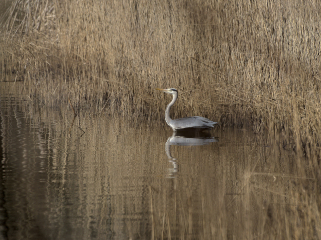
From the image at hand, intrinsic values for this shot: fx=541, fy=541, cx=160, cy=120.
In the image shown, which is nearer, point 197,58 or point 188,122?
point 188,122

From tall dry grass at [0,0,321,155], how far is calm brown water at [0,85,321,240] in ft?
1.86


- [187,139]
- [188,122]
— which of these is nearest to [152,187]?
[187,139]

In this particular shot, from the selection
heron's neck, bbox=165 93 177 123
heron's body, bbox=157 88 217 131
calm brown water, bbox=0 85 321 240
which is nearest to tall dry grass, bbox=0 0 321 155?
heron's neck, bbox=165 93 177 123

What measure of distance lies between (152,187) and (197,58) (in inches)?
158

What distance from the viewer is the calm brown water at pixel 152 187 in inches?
156

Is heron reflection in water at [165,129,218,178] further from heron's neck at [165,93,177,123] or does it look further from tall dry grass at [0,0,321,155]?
tall dry grass at [0,0,321,155]

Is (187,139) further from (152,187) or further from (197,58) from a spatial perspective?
(152,187)

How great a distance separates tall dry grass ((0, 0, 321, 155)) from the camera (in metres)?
7.07

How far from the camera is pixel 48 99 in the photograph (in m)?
10.7

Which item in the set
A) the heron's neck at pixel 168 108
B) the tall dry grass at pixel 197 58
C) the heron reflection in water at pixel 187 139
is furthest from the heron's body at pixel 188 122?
the tall dry grass at pixel 197 58

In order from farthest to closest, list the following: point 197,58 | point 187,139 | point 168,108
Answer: point 197,58
point 168,108
point 187,139

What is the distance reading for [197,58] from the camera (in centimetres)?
859

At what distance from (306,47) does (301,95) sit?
752 millimetres

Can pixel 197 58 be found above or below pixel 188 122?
above
